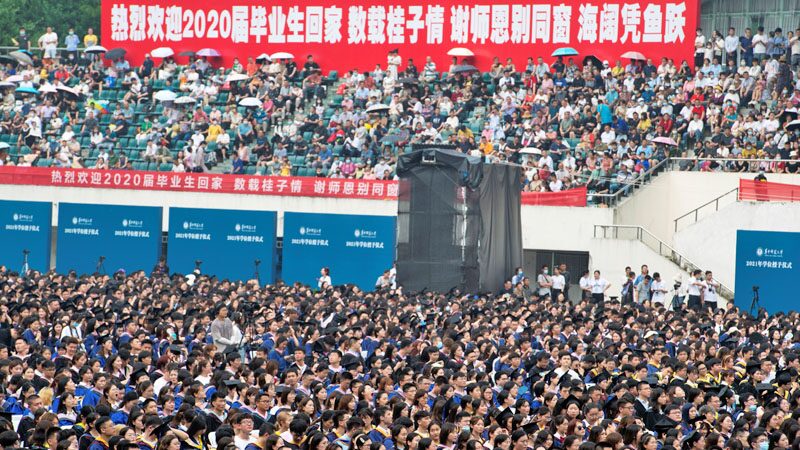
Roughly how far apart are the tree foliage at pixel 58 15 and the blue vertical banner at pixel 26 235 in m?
20.4

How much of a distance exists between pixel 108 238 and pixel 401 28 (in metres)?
11.3

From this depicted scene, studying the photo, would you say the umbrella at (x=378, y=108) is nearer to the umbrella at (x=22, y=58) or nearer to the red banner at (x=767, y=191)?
the red banner at (x=767, y=191)

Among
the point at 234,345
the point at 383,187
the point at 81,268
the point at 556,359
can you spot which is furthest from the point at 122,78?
the point at 556,359

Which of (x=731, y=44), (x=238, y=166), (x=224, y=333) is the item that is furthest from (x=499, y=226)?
(x=731, y=44)

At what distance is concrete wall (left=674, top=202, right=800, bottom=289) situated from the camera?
3039 cm

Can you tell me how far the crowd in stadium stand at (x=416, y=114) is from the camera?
33.5 meters

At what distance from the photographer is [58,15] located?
182 feet

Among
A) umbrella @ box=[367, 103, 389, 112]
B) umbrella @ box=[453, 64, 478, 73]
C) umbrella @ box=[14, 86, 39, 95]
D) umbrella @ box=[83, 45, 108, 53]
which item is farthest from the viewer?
umbrella @ box=[83, 45, 108, 53]

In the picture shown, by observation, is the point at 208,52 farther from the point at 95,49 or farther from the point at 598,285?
the point at 598,285

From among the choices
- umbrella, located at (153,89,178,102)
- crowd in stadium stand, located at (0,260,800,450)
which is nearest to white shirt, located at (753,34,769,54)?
crowd in stadium stand, located at (0,260,800,450)

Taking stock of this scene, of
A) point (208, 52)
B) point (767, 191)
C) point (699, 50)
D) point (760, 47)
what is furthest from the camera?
point (208, 52)

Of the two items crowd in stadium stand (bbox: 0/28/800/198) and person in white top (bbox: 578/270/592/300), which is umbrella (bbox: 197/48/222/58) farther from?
person in white top (bbox: 578/270/592/300)

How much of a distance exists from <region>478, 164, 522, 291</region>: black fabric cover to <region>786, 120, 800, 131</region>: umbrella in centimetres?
661

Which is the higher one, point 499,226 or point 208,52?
point 208,52
